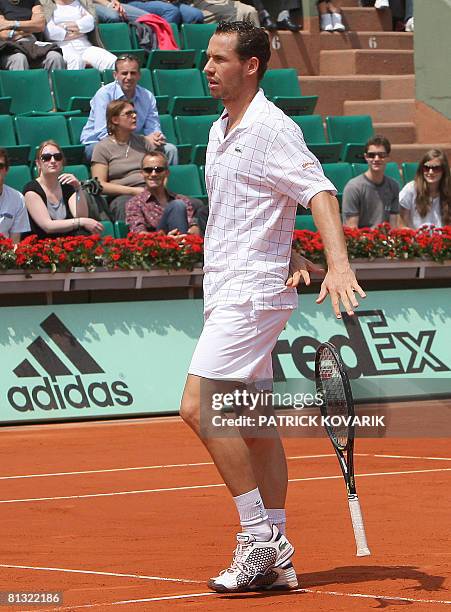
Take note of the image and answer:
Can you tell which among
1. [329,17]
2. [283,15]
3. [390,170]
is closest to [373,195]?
[390,170]

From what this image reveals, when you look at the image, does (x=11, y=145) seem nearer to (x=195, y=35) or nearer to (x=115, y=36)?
(x=115, y=36)

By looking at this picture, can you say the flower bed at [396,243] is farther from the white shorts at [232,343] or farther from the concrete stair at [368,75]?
the white shorts at [232,343]

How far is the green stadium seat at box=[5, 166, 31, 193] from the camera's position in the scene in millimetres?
12281

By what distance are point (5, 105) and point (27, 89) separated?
1.50 feet

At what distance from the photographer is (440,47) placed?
1655 cm

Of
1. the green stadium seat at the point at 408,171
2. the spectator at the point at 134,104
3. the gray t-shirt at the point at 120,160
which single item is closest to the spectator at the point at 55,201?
the gray t-shirt at the point at 120,160

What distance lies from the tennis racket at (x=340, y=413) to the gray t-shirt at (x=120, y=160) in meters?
7.15

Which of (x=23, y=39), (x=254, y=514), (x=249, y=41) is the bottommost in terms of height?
(x=254, y=514)

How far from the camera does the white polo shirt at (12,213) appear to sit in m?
11.0

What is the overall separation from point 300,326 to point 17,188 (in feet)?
9.89

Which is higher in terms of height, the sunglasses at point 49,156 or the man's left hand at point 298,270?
the man's left hand at point 298,270

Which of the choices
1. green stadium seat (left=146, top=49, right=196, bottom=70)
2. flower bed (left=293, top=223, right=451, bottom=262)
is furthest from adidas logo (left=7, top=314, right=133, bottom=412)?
green stadium seat (left=146, top=49, right=196, bottom=70)

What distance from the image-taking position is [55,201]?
11.4 m

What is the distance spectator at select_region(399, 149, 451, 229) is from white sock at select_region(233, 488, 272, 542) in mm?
7806
